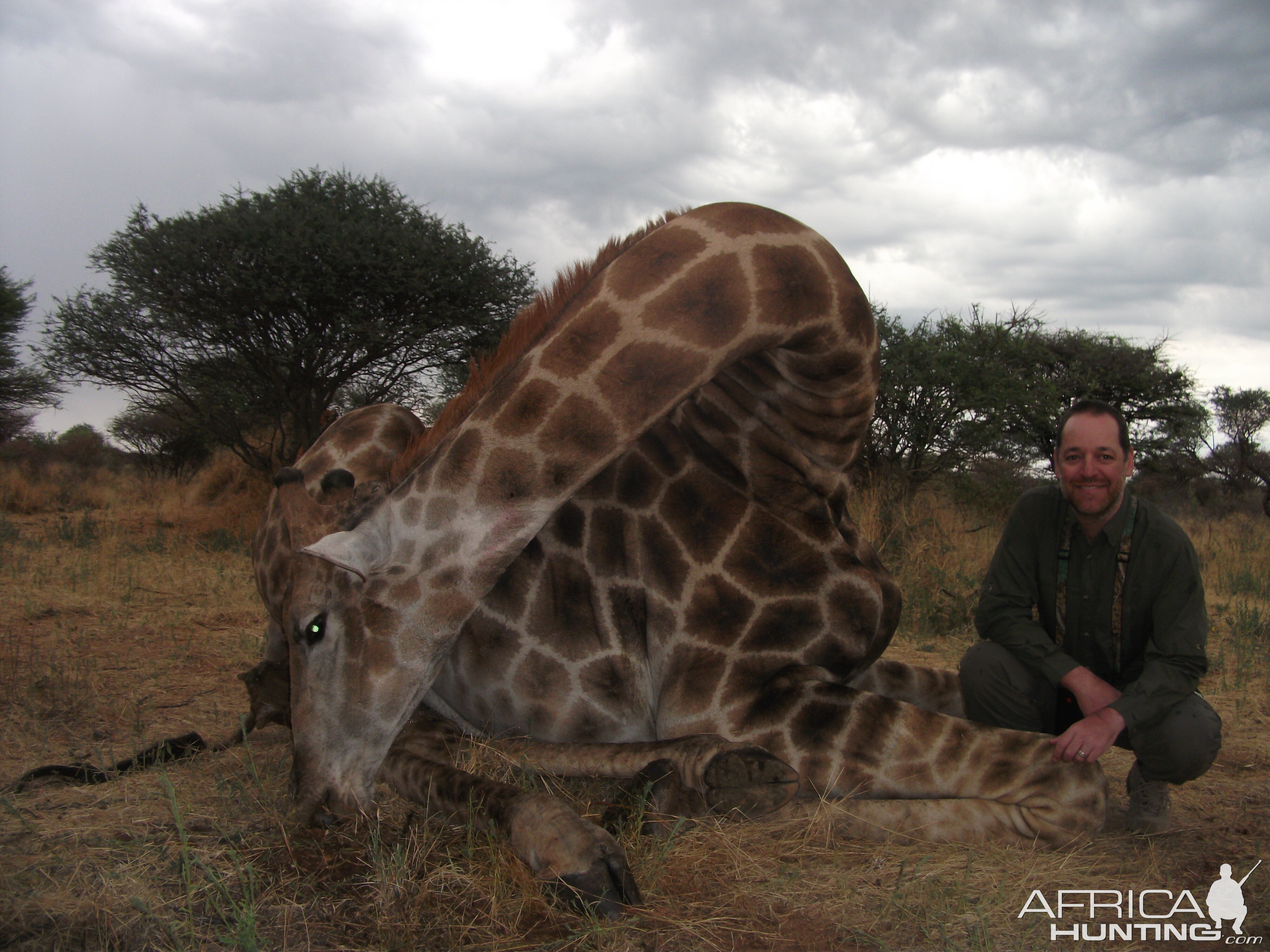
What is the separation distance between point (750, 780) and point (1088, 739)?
40.4 inches

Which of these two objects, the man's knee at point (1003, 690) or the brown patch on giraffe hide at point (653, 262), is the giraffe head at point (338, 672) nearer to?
the brown patch on giraffe hide at point (653, 262)

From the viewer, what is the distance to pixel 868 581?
3107 millimetres

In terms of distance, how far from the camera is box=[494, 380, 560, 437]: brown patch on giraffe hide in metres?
2.51

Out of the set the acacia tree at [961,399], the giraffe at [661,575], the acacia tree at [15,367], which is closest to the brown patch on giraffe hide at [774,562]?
the giraffe at [661,575]

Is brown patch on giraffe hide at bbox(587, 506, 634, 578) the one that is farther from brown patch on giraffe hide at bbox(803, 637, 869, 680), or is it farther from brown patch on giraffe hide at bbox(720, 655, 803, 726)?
brown patch on giraffe hide at bbox(803, 637, 869, 680)

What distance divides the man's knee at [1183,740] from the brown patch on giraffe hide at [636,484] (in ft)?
5.73

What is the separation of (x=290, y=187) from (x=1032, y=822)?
33.9 ft

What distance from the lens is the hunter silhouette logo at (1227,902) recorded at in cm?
222

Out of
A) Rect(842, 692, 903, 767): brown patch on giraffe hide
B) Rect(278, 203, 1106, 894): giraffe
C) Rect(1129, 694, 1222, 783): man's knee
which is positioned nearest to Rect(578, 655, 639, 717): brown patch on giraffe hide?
Rect(278, 203, 1106, 894): giraffe

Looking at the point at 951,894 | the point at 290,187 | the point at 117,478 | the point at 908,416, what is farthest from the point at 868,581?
the point at 117,478

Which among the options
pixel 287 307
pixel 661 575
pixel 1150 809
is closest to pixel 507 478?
pixel 661 575

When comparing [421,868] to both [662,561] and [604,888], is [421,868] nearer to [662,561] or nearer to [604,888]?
[604,888]

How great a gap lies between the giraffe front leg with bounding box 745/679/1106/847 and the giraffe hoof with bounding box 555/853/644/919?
73 centimetres

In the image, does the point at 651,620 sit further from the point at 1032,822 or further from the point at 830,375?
the point at 1032,822
